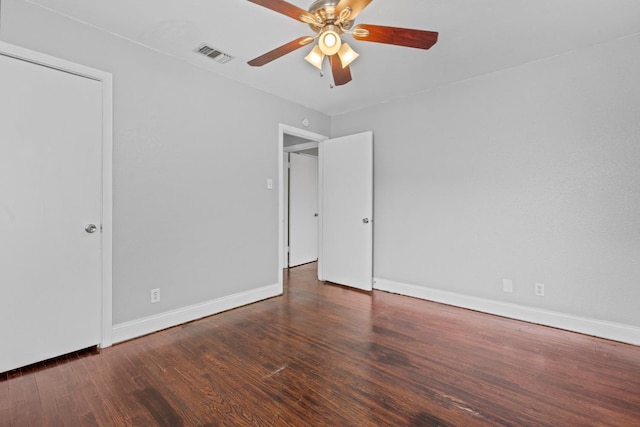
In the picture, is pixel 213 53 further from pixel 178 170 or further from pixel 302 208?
pixel 302 208

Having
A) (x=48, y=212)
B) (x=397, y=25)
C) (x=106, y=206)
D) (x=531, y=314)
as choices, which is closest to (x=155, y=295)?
(x=106, y=206)

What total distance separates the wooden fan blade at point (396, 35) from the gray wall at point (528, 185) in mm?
1727

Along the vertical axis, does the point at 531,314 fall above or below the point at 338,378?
above

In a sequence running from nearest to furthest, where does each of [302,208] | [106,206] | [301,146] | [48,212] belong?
[48,212]
[106,206]
[301,146]
[302,208]

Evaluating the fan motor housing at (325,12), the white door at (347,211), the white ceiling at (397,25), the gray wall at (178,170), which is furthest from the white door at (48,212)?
the white door at (347,211)

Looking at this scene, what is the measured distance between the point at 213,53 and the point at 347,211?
2.44 meters

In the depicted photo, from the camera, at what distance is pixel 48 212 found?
2.11 m

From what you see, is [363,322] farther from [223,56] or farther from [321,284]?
[223,56]

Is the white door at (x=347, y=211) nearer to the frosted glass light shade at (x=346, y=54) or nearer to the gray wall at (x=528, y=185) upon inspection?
the gray wall at (x=528, y=185)

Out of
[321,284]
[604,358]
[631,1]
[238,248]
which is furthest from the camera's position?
[321,284]

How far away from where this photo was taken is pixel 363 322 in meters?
2.85

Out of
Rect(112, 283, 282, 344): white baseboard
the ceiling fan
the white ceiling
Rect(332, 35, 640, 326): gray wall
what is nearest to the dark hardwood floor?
Rect(112, 283, 282, 344): white baseboard

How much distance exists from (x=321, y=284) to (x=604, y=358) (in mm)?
2930

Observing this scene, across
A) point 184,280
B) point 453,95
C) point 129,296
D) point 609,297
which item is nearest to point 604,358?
point 609,297
